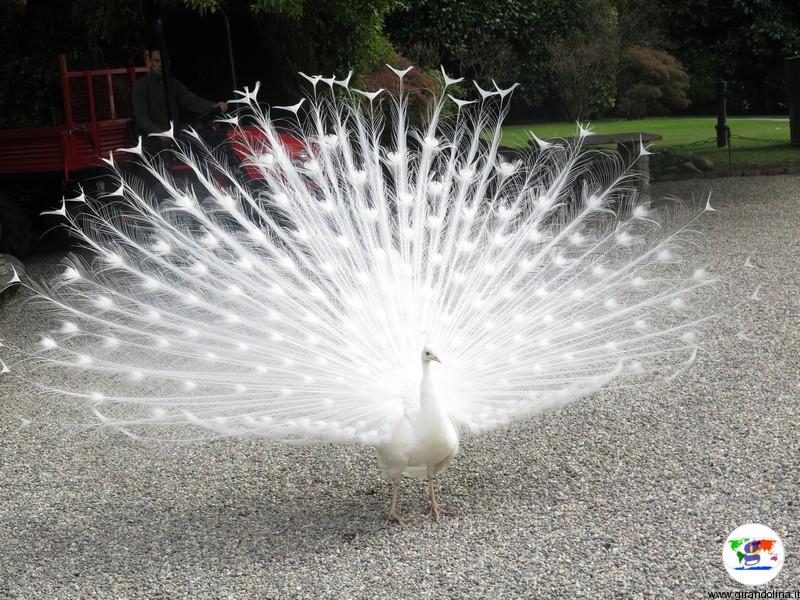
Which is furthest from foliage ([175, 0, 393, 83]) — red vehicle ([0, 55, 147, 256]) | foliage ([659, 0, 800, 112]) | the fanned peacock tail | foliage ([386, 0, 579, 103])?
the fanned peacock tail

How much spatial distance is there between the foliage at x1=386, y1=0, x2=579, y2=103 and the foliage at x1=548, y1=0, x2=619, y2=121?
20.8 inches

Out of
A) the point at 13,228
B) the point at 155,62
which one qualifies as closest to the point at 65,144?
the point at 155,62

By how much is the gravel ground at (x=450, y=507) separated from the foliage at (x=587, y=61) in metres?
14.3

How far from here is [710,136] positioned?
19.5 meters

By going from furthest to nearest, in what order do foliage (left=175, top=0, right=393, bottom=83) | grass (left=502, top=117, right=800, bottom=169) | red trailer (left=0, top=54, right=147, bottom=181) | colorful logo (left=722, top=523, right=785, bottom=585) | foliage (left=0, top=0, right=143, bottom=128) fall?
grass (left=502, top=117, right=800, bottom=169), foliage (left=0, top=0, right=143, bottom=128), foliage (left=175, top=0, right=393, bottom=83), red trailer (left=0, top=54, right=147, bottom=181), colorful logo (left=722, top=523, right=785, bottom=585)

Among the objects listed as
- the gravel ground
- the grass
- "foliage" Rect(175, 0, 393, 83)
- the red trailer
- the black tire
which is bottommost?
the gravel ground

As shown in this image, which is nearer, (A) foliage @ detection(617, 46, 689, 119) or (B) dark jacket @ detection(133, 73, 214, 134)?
(B) dark jacket @ detection(133, 73, 214, 134)

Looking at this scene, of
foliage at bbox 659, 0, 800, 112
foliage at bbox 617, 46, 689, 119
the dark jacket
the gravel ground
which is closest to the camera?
the gravel ground

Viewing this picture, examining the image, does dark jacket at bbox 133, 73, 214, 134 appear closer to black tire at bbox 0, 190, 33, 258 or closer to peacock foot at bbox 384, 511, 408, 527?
black tire at bbox 0, 190, 33, 258

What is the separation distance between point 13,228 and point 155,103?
2302mm

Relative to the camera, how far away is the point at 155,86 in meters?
9.88

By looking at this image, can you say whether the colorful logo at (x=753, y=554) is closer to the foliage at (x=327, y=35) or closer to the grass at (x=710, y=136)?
the grass at (x=710, y=136)

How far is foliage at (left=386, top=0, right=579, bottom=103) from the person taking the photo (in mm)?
19562

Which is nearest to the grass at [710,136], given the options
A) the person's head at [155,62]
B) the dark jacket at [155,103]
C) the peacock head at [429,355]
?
the dark jacket at [155,103]
